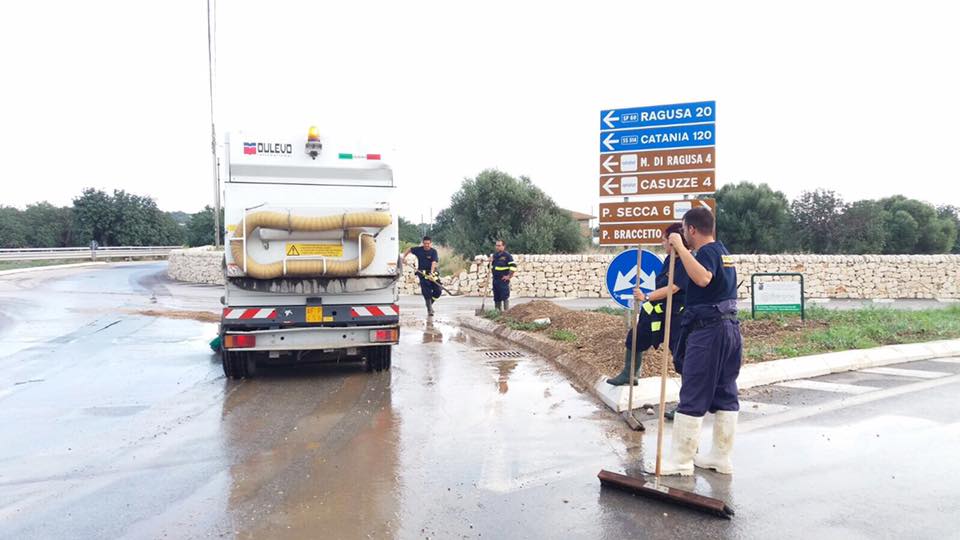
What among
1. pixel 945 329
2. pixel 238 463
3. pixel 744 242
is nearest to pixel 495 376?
pixel 238 463

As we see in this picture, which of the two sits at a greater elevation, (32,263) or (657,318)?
(32,263)

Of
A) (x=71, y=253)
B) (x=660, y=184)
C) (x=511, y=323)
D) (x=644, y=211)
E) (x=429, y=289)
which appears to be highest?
(x=660, y=184)

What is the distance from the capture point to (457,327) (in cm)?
1483

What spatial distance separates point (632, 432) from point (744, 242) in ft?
111

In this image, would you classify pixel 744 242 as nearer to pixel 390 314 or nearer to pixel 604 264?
pixel 604 264

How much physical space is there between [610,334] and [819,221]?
31.4 metres

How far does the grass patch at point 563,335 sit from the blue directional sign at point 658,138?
143 inches

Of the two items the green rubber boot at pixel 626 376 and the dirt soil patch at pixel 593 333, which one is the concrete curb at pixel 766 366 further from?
the dirt soil patch at pixel 593 333

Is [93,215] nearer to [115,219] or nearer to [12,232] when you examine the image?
[115,219]

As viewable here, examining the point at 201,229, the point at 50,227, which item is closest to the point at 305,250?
the point at 201,229

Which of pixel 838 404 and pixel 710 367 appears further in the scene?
pixel 838 404

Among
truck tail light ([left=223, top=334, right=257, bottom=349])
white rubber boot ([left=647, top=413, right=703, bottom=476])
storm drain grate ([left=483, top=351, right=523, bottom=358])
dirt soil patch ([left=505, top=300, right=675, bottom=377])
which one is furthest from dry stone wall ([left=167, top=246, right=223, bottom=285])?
white rubber boot ([left=647, top=413, right=703, bottom=476])

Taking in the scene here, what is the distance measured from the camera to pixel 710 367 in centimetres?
475

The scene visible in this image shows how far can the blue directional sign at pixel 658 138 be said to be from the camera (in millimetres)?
7520
